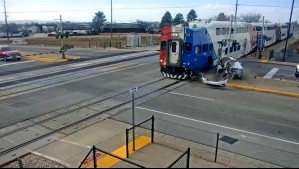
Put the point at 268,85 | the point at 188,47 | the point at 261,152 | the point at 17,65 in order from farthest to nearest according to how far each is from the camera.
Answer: the point at 17,65
the point at 188,47
the point at 268,85
the point at 261,152

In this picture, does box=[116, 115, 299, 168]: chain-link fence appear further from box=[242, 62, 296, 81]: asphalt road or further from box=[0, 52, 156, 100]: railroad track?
box=[242, 62, 296, 81]: asphalt road

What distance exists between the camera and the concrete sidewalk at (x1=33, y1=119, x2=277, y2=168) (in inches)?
350

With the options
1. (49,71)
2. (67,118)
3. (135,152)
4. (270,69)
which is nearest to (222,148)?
(135,152)

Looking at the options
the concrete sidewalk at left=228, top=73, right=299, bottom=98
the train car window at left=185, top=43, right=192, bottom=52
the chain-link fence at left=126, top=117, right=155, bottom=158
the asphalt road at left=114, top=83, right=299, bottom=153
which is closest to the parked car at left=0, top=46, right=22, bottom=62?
the train car window at left=185, top=43, right=192, bottom=52

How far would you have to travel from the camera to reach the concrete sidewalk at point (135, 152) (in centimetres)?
888

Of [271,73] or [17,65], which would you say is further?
[17,65]

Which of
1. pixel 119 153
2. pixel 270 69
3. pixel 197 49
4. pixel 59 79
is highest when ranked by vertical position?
pixel 197 49

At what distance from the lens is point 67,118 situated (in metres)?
13.1

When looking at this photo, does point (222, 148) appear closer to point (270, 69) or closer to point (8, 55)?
point (270, 69)

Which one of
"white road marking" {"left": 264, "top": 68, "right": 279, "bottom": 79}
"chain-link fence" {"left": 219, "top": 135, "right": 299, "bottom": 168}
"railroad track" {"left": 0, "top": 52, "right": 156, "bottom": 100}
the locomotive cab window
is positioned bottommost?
"chain-link fence" {"left": 219, "top": 135, "right": 299, "bottom": 168}

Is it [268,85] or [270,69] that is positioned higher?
[270,69]

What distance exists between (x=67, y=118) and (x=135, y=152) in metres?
4.92

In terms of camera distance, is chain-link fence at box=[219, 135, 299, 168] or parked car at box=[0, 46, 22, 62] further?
parked car at box=[0, 46, 22, 62]

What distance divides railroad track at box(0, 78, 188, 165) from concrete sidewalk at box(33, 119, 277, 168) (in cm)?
95
